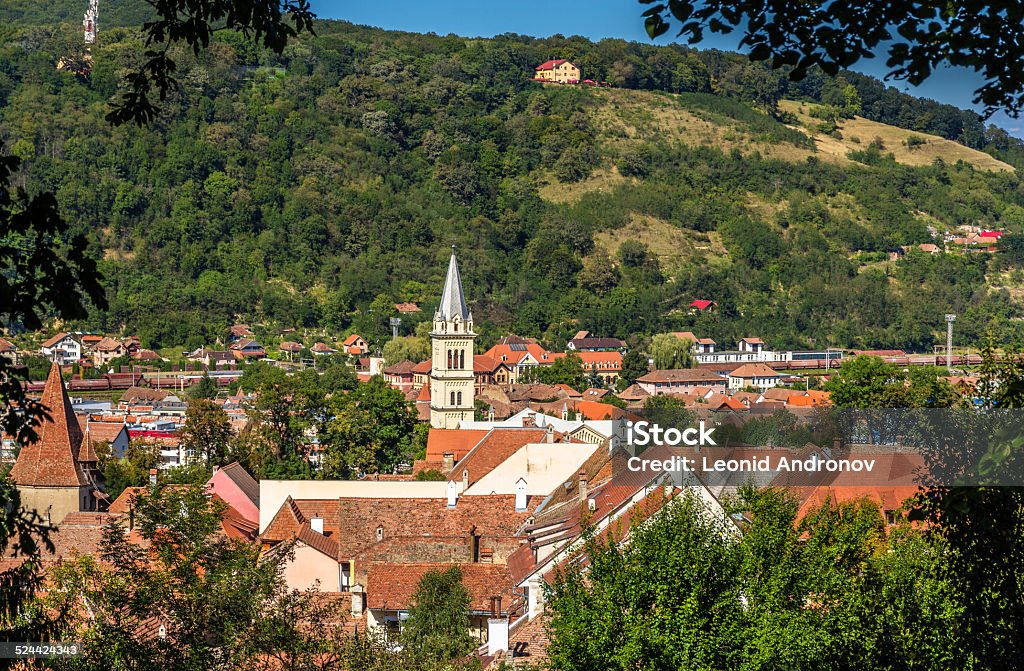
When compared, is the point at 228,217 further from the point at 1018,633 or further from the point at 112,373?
the point at 1018,633

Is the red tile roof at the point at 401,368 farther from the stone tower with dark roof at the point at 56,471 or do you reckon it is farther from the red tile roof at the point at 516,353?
the stone tower with dark roof at the point at 56,471

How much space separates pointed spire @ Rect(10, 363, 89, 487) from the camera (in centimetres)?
3634

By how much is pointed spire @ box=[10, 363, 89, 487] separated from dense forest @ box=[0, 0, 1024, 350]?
58686mm

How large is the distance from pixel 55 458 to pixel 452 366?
2455cm

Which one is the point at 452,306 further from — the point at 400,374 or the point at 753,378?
the point at 753,378

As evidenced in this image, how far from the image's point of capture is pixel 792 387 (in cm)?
8681

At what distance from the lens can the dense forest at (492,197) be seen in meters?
112

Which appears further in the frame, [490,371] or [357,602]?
[490,371]

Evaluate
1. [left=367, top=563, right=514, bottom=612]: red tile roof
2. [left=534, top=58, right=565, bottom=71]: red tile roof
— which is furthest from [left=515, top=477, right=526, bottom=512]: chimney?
[left=534, top=58, right=565, bottom=71]: red tile roof

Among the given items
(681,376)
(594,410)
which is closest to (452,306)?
(594,410)

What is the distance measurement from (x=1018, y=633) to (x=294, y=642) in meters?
5.60

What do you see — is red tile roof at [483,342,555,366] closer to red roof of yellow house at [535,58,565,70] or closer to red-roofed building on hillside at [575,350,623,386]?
red-roofed building on hillside at [575,350,623,386]

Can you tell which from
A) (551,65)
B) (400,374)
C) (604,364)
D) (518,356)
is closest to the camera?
(400,374)

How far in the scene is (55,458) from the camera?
3678 cm
